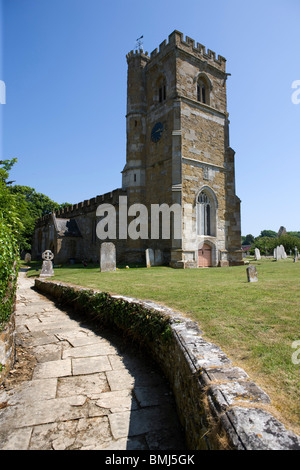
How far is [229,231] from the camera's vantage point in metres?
20.4

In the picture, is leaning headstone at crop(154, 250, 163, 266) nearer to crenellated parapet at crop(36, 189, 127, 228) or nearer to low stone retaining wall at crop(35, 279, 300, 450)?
crenellated parapet at crop(36, 189, 127, 228)

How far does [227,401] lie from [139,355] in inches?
104

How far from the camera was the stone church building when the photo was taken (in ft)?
59.3

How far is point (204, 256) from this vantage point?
1895 centimetres

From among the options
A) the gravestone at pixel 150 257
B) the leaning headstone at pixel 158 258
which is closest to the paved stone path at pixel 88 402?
the gravestone at pixel 150 257

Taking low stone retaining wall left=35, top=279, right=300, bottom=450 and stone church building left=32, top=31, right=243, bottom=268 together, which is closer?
low stone retaining wall left=35, top=279, right=300, bottom=450

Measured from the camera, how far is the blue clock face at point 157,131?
1970cm

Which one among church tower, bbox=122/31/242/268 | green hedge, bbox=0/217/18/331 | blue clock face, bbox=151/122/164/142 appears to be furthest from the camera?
blue clock face, bbox=151/122/164/142

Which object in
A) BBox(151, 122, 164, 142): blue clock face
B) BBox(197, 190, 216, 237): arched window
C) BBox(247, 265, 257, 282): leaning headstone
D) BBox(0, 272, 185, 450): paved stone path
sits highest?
BBox(151, 122, 164, 142): blue clock face

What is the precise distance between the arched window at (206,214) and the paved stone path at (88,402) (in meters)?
15.1

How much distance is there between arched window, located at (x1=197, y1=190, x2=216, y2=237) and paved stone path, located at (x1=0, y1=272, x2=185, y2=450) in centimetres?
1506

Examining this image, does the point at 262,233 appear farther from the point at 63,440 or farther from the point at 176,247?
the point at 63,440

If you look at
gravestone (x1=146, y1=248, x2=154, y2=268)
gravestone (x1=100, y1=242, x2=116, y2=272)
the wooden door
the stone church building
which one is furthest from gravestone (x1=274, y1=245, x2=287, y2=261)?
gravestone (x1=100, y1=242, x2=116, y2=272)

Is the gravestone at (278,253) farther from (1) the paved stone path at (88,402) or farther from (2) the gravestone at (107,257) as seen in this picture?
(1) the paved stone path at (88,402)
